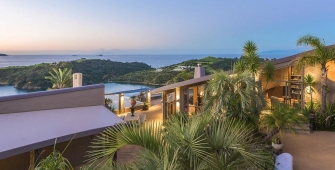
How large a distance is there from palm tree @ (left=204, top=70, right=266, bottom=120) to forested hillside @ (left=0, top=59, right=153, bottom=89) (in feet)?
71.8

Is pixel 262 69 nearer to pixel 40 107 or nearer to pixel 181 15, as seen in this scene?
pixel 40 107

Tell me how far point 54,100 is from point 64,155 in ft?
6.58

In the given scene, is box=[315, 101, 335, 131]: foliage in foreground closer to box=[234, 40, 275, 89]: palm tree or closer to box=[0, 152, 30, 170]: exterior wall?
box=[234, 40, 275, 89]: palm tree

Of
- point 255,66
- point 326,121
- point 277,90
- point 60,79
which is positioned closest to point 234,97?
point 255,66

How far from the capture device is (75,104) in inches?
365

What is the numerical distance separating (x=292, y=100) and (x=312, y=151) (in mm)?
5643

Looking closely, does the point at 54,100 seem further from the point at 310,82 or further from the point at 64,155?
the point at 310,82

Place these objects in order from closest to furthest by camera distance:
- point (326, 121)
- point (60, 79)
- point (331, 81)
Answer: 1. point (326, 121)
2. point (331, 81)
3. point (60, 79)

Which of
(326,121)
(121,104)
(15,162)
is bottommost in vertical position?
(15,162)

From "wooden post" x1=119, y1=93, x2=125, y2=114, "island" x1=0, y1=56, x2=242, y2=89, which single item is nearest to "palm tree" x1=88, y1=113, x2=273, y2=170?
"wooden post" x1=119, y1=93, x2=125, y2=114

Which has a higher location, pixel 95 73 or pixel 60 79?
pixel 95 73

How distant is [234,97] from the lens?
875 centimetres

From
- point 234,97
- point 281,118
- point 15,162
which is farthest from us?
point 234,97

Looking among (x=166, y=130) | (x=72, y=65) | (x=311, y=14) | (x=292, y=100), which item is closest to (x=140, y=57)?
(x=72, y=65)
